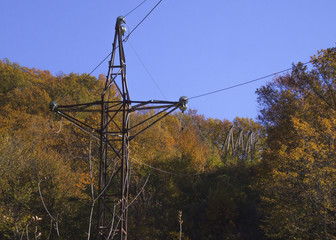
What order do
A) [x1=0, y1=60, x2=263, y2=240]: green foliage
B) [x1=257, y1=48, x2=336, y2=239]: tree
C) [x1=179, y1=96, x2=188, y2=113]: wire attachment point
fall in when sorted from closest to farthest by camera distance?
[x1=179, y1=96, x2=188, y2=113]: wire attachment point < [x1=257, y1=48, x2=336, y2=239]: tree < [x1=0, y1=60, x2=263, y2=240]: green foliage

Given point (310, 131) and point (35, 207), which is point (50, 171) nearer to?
point (35, 207)

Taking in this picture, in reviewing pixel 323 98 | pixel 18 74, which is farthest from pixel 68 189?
pixel 18 74

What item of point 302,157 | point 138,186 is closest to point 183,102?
point 302,157

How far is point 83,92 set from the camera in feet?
140

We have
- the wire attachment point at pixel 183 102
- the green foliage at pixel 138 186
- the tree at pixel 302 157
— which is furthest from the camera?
the green foliage at pixel 138 186

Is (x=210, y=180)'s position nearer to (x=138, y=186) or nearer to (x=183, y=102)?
(x=138, y=186)

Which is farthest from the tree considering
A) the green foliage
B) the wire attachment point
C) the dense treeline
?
the wire attachment point

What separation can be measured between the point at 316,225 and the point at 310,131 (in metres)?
3.95

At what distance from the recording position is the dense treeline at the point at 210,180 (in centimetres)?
1498

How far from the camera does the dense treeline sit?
49.1 ft

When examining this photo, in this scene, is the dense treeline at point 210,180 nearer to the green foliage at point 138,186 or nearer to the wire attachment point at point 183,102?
the green foliage at point 138,186

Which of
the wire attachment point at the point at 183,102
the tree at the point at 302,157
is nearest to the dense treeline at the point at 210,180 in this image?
the tree at the point at 302,157

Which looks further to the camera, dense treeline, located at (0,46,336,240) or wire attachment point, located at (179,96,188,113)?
dense treeline, located at (0,46,336,240)

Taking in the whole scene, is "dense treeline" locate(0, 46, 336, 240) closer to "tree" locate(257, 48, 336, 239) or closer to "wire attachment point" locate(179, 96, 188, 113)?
"tree" locate(257, 48, 336, 239)
